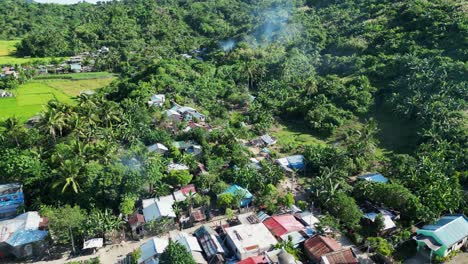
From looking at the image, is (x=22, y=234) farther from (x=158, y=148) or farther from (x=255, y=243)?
(x=255, y=243)

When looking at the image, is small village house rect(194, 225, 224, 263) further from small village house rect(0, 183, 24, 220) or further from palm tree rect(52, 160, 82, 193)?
small village house rect(0, 183, 24, 220)

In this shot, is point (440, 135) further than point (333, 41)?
No

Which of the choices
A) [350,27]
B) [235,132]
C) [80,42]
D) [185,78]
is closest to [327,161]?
[235,132]

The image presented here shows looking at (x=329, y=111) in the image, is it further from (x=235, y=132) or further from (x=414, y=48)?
(x=414, y=48)

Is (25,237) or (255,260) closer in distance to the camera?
(255,260)

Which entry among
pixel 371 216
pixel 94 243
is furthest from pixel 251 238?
pixel 94 243

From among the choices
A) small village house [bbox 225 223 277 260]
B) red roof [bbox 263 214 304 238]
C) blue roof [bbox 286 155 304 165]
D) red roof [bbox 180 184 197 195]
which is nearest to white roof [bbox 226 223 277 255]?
small village house [bbox 225 223 277 260]

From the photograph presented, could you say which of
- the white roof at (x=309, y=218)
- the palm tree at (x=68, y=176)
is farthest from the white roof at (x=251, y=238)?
the palm tree at (x=68, y=176)
